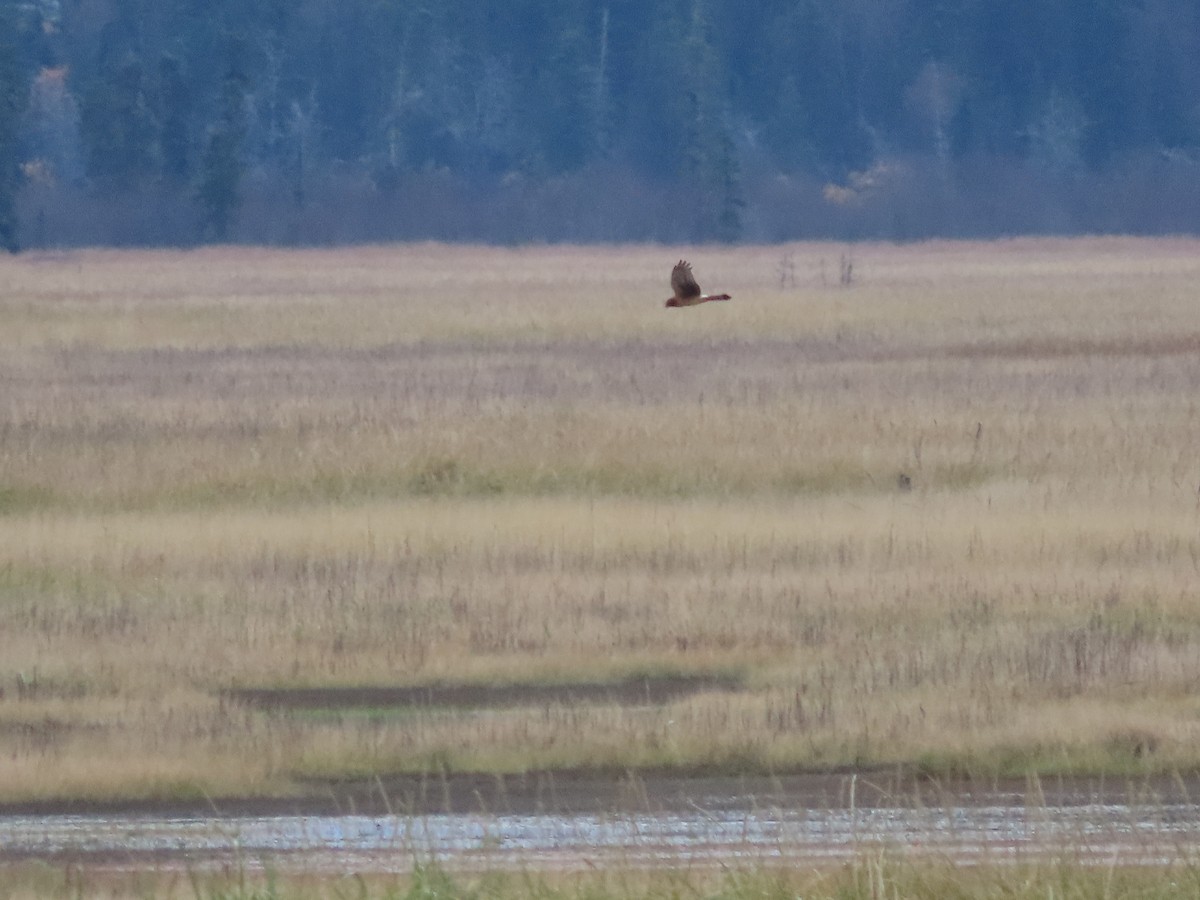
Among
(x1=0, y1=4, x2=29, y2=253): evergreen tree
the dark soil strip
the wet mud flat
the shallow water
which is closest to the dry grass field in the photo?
the dark soil strip

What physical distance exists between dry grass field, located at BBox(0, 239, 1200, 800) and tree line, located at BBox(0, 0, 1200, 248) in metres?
69.7

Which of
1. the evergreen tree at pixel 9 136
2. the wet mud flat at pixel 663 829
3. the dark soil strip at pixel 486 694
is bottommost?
the wet mud flat at pixel 663 829

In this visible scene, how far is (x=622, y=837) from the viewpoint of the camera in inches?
337

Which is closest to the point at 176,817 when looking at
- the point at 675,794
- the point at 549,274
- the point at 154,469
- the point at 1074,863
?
the point at 675,794

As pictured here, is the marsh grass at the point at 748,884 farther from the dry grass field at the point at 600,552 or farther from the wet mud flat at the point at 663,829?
the dry grass field at the point at 600,552

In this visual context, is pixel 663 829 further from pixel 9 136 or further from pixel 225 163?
pixel 225 163

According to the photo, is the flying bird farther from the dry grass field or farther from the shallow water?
the dry grass field

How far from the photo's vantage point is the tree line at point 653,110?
105312mm

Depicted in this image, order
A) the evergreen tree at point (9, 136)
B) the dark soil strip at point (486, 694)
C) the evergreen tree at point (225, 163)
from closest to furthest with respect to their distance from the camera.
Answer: the dark soil strip at point (486, 694) → the evergreen tree at point (9, 136) → the evergreen tree at point (225, 163)

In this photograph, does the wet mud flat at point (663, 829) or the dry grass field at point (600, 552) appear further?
the dry grass field at point (600, 552)

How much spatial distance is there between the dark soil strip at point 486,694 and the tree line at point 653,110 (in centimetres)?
8528

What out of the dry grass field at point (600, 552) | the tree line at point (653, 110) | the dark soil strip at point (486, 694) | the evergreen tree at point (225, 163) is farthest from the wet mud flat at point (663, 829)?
the tree line at point (653, 110)

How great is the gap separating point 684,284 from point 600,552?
7.13 meters

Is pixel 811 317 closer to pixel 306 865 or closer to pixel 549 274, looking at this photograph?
pixel 549 274
